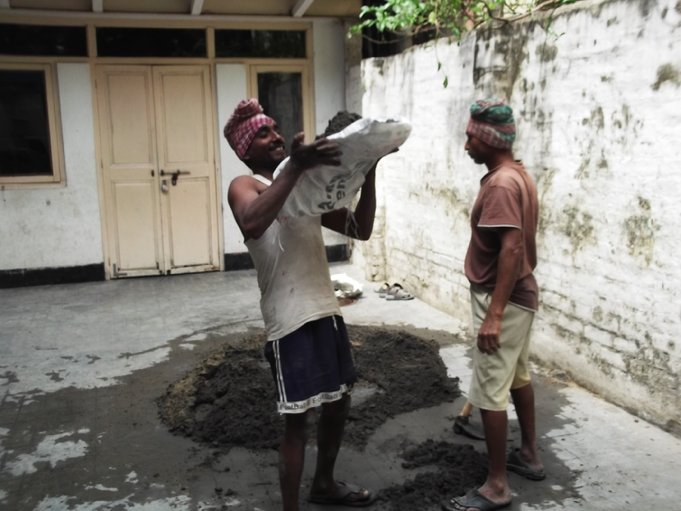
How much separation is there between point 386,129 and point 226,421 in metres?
2.33

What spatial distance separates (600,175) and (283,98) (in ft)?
17.4

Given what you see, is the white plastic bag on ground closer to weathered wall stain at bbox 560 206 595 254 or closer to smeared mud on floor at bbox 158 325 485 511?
smeared mud on floor at bbox 158 325 485 511

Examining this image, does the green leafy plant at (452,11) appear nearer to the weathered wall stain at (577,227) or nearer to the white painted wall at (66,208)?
the weathered wall stain at (577,227)

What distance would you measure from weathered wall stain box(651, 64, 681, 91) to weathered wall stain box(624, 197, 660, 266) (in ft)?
2.15

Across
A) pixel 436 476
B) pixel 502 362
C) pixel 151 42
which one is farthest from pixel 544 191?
pixel 151 42

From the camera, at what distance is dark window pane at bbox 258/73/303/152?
28.7ft

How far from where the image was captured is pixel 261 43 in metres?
8.64

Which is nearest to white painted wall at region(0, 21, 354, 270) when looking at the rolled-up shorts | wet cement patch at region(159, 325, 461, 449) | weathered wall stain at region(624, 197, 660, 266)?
wet cement patch at region(159, 325, 461, 449)

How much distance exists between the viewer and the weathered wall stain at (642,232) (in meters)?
3.94

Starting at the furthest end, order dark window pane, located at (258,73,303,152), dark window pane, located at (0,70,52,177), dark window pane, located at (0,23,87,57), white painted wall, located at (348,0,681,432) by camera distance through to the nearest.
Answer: dark window pane, located at (258,73,303,152)
dark window pane, located at (0,70,52,177)
dark window pane, located at (0,23,87,57)
white painted wall, located at (348,0,681,432)

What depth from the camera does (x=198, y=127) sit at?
28.1 feet

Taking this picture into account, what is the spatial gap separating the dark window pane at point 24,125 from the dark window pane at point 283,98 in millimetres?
2639

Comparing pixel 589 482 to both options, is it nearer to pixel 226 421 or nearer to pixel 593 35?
pixel 226 421

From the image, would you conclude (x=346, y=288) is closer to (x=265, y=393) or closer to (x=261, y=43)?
(x=265, y=393)
